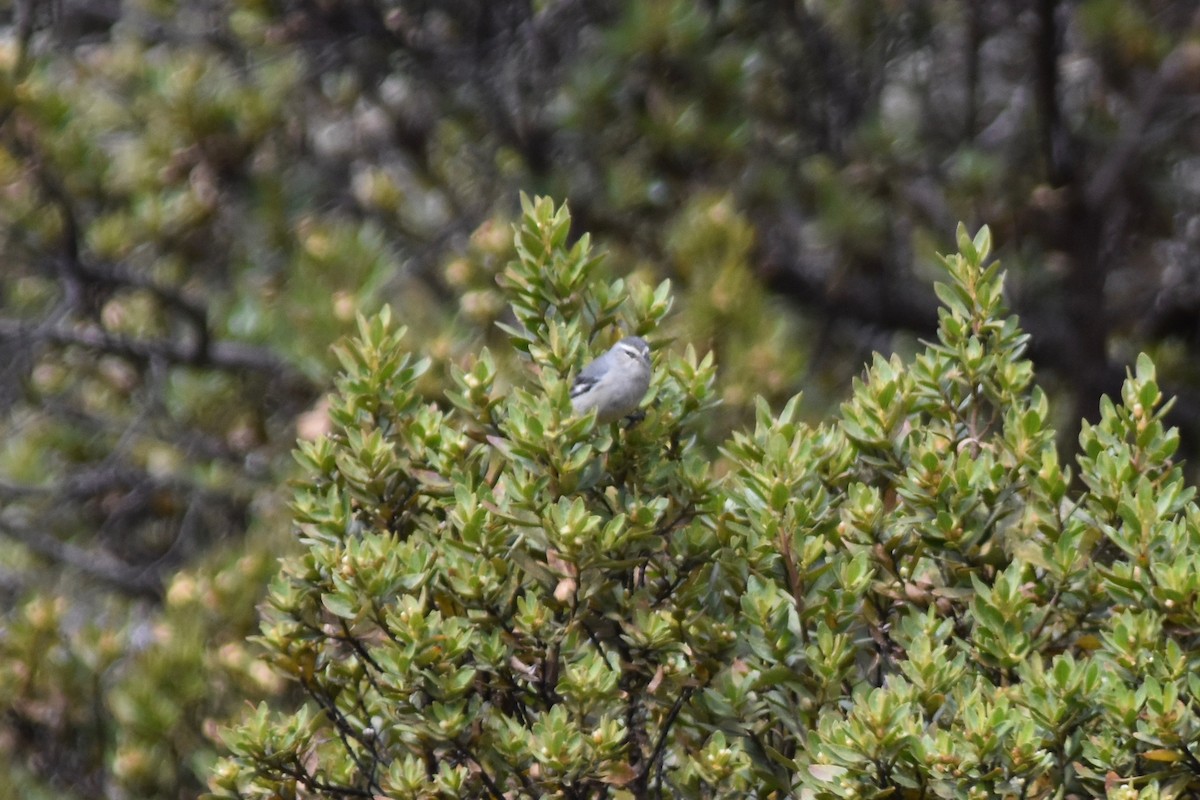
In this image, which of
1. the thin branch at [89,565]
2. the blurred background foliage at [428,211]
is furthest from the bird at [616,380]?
the thin branch at [89,565]

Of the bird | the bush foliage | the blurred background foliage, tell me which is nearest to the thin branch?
the blurred background foliage

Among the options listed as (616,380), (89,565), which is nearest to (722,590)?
(616,380)

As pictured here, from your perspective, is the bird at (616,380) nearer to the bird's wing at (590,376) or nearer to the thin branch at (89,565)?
the bird's wing at (590,376)

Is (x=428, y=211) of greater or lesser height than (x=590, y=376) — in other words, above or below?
above

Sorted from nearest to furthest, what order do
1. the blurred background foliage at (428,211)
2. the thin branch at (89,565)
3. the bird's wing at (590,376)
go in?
the bird's wing at (590,376) < the blurred background foliage at (428,211) < the thin branch at (89,565)

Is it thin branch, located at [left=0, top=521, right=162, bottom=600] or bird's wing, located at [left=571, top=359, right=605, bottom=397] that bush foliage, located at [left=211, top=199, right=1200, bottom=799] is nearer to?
bird's wing, located at [left=571, top=359, right=605, bottom=397]

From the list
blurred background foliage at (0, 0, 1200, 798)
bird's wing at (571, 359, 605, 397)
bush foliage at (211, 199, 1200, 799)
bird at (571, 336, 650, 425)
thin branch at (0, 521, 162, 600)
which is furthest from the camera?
thin branch at (0, 521, 162, 600)

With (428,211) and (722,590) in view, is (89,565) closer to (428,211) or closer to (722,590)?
(428,211)
